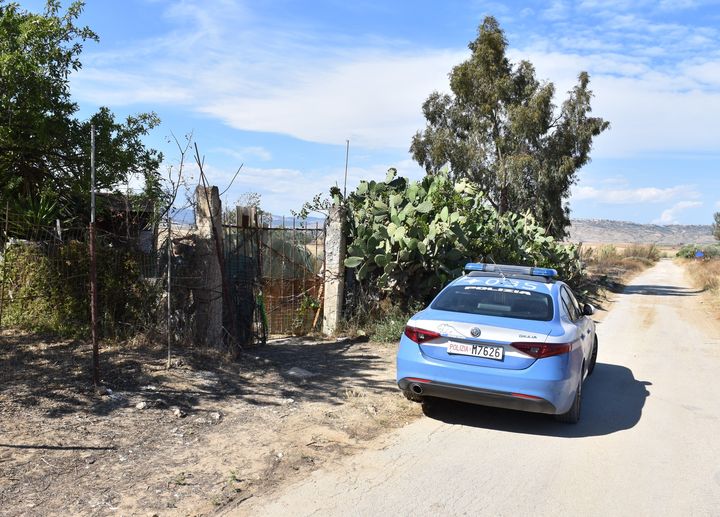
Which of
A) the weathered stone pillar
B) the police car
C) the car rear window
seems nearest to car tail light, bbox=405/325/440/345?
the police car

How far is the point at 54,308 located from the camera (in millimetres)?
8469

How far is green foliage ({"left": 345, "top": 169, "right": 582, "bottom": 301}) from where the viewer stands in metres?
11.1

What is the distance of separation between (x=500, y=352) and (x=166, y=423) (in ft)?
10.6

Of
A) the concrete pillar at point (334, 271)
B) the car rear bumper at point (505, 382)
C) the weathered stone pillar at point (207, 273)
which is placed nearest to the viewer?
the car rear bumper at point (505, 382)

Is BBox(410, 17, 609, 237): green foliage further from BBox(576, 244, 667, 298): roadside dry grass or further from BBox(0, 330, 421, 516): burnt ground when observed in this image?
BBox(0, 330, 421, 516): burnt ground

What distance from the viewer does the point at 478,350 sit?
5.89m

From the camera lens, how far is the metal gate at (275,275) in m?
9.14

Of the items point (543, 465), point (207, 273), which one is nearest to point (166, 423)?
point (207, 273)

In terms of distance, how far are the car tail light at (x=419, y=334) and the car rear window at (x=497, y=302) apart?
1.80ft

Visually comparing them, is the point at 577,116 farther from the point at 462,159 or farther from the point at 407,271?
the point at 407,271

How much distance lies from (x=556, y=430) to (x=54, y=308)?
6.71 meters

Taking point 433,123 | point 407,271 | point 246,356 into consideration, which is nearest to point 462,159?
point 433,123

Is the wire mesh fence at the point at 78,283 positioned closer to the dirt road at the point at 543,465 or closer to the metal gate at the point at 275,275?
the metal gate at the point at 275,275

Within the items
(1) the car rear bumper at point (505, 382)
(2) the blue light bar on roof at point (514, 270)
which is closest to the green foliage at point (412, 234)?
(2) the blue light bar on roof at point (514, 270)
